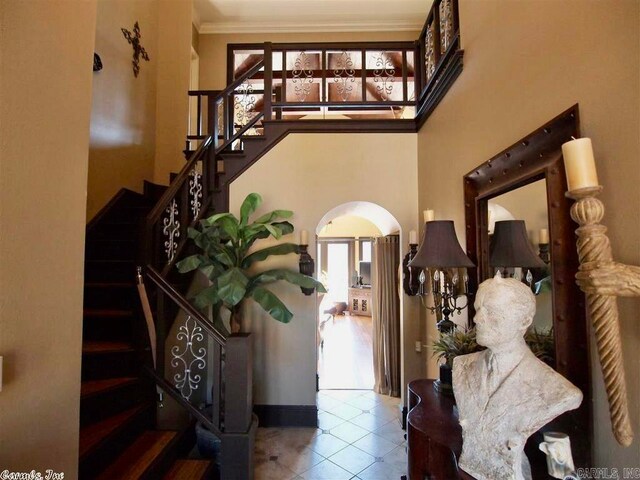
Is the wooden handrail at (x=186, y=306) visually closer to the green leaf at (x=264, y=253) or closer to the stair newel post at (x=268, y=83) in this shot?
the green leaf at (x=264, y=253)

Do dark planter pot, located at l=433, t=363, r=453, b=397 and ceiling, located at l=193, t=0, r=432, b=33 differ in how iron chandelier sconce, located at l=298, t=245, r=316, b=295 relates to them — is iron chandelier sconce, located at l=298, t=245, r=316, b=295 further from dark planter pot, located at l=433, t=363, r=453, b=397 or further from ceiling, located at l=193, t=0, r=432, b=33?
ceiling, located at l=193, t=0, r=432, b=33

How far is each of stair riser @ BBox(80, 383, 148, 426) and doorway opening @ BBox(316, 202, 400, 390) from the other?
234cm

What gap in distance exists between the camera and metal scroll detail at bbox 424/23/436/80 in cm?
289

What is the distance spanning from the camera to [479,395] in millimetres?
1062

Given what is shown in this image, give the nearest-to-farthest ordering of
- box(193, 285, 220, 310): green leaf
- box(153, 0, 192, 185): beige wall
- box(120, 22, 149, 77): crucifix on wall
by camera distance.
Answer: box(193, 285, 220, 310): green leaf < box(120, 22, 149, 77): crucifix on wall < box(153, 0, 192, 185): beige wall

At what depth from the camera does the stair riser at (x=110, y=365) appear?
2256 millimetres

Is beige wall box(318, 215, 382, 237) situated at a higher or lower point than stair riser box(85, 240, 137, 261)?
higher

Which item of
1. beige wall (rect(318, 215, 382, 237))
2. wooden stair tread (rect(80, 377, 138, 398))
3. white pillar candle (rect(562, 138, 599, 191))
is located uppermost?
beige wall (rect(318, 215, 382, 237))

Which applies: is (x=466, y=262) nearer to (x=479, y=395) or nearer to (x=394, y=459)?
(x=479, y=395)

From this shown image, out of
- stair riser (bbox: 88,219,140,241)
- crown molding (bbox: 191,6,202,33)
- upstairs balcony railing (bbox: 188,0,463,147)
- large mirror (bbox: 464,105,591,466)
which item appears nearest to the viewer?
large mirror (bbox: 464,105,591,466)

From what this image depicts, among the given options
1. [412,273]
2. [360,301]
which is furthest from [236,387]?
[360,301]

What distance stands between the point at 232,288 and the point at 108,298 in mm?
1297

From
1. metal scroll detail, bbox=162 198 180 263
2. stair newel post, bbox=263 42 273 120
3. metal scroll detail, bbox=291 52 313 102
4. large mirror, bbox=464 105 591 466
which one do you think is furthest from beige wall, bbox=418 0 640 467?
metal scroll detail, bbox=162 198 180 263

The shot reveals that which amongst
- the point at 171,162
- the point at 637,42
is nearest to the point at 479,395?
the point at 637,42
